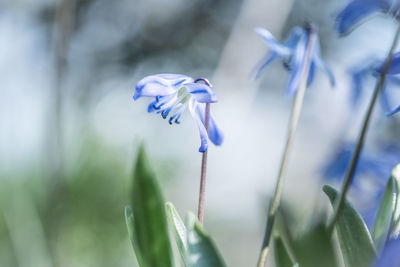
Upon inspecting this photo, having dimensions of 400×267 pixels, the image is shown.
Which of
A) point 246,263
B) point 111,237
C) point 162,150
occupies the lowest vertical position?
point 246,263

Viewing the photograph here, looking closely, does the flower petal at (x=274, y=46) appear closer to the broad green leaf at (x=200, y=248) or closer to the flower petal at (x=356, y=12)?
the flower petal at (x=356, y=12)

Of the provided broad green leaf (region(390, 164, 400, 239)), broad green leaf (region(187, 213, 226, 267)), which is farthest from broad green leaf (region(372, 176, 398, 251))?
broad green leaf (region(187, 213, 226, 267))

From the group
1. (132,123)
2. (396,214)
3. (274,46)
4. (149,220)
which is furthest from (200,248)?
(132,123)

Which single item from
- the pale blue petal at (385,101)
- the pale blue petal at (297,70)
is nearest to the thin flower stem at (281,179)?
the pale blue petal at (297,70)

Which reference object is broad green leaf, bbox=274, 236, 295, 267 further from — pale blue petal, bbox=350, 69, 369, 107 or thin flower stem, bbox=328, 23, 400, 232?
pale blue petal, bbox=350, 69, 369, 107

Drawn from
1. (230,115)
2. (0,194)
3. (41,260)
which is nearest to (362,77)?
(41,260)

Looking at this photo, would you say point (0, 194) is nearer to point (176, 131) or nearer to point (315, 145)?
point (176, 131)
